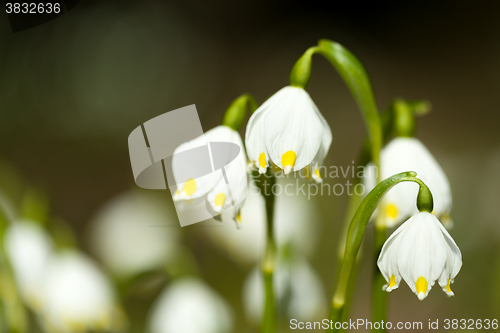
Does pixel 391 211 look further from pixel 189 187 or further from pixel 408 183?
pixel 189 187

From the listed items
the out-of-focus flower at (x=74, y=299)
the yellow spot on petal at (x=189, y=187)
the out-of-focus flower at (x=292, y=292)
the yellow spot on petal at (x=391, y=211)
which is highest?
the yellow spot on petal at (x=189, y=187)

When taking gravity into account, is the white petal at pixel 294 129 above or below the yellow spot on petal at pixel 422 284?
above

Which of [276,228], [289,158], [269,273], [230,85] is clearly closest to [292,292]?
[276,228]

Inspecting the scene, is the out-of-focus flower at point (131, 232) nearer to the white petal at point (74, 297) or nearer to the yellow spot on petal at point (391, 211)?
the white petal at point (74, 297)

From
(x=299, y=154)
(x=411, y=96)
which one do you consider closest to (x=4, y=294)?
(x=299, y=154)

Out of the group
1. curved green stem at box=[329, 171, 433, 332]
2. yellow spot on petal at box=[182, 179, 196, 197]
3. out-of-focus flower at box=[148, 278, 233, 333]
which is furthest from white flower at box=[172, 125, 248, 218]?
out-of-focus flower at box=[148, 278, 233, 333]

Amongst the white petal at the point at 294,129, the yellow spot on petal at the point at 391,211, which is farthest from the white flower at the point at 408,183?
the white petal at the point at 294,129

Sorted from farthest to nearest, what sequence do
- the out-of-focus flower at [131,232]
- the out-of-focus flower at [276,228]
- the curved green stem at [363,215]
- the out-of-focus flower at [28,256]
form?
1. the out-of-focus flower at [131,232]
2. the out-of-focus flower at [276,228]
3. the out-of-focus flower at [28,256]
4. the curved green stem at [363,215]
